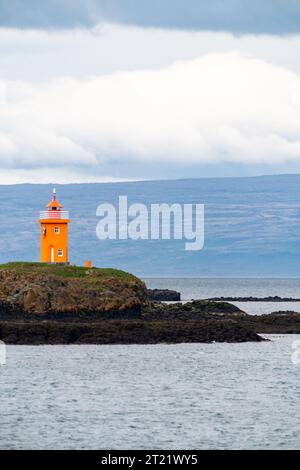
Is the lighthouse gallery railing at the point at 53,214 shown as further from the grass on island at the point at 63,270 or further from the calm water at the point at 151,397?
the calm water at the point at 151,397

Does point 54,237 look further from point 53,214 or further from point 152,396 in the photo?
point 152,396

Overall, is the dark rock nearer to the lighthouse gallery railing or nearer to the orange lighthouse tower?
the orange lighthouse tower

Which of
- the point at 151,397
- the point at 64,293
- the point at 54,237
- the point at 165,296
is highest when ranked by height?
the point at 54,237

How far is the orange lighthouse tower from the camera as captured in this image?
82.7 meters

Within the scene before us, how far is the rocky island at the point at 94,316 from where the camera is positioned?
65.8 metres

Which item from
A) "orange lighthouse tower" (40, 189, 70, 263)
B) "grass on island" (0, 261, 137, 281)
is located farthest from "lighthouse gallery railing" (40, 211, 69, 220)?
"grass on island" (0, 261, 137, 281)

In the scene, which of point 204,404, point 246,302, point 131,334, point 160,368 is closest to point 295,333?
point 131,334

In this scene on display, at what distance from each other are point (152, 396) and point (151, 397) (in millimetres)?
315

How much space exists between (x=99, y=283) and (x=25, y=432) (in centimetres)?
3325

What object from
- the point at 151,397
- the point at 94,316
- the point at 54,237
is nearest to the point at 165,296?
the point at 54,237

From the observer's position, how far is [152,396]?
161 feet

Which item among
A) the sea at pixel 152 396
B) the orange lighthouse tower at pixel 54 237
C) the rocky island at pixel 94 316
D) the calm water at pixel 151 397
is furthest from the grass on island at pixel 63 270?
the calm water at pixel 151 397

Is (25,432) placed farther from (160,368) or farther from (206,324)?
(206,324)

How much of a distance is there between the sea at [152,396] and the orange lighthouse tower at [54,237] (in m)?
16.9
